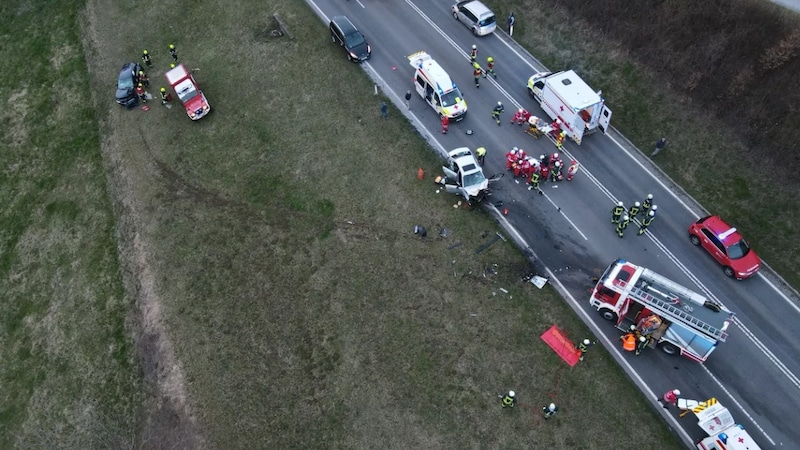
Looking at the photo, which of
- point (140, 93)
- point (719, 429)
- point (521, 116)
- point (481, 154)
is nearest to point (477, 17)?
point (521, 116)

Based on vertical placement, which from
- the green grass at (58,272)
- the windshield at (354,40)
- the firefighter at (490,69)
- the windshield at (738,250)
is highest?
the windshield at (354,40)

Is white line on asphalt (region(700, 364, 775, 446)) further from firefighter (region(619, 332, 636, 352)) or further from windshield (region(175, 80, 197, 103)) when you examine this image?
windshield (region(175, 80, 197, 103))

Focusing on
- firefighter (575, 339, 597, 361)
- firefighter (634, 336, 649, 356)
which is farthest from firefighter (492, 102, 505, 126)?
firefighter (634, 336, 649, 356)

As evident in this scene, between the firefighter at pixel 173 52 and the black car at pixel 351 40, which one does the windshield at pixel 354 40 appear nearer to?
the black car at pixel 351 40

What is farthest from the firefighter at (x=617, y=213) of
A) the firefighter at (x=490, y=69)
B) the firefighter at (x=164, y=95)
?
the firefighter at (x=164, y=95)

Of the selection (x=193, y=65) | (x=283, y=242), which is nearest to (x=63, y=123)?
(x=193, y=65)

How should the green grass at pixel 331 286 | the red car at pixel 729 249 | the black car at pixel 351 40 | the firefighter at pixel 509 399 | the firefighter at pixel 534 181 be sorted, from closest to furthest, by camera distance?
1. the firefighter at pixel 509 399
2. the green grass at pixel 331 286
3. the red car at pixel 729 249
4. the firefighter at pixel 534 181
5. the black car at pixel 351 40

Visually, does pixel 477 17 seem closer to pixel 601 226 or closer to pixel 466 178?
pixel 466 178
